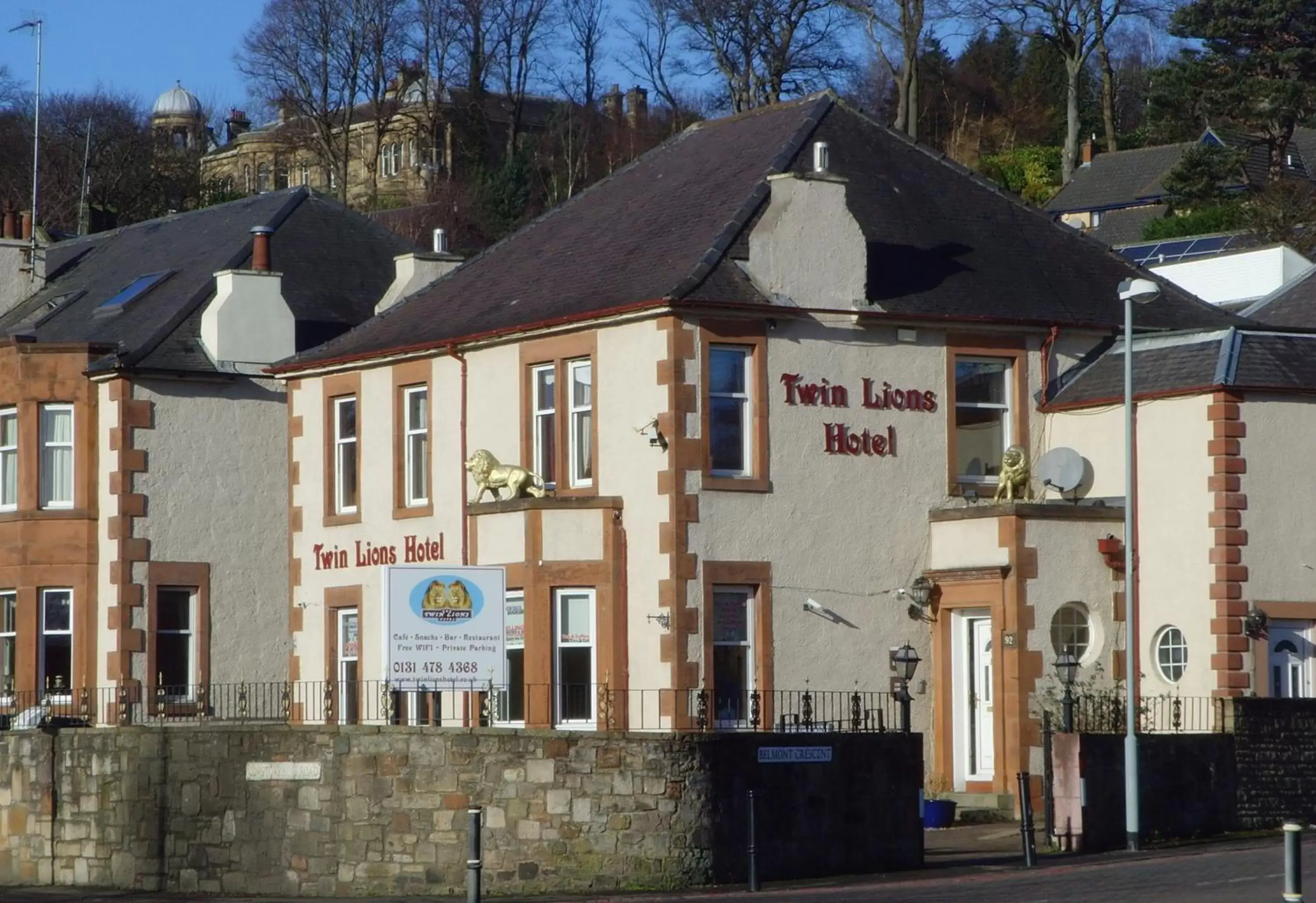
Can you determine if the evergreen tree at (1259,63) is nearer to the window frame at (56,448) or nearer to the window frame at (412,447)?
the window frame at (412,447)

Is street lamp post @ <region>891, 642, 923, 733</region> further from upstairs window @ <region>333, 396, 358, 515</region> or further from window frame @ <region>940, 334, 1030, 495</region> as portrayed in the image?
upstairs window @ <region>333, 396, 358, 515</region>

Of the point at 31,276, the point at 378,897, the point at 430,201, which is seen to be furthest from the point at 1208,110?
the point at 378,897

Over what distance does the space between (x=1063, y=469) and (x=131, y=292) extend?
57.3 ft

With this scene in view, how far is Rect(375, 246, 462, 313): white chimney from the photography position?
40281 mm

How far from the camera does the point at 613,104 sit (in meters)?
94.0

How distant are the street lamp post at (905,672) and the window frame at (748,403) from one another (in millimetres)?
2891

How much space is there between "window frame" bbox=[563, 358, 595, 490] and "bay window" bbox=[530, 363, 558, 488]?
0.79ft

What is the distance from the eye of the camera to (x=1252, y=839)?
100 feet

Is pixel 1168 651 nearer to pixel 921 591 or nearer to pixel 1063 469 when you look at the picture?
pixel 1063 469

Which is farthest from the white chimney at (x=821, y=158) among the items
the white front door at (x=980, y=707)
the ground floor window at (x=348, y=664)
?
the ground floor window at (x=348, y=664)

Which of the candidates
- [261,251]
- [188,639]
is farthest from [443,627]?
[261,251]

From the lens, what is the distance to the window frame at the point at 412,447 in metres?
36.3

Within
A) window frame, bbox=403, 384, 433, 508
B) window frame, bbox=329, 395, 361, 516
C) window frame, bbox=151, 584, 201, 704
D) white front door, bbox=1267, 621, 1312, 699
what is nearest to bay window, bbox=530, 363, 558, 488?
window frame, bbox=403, 384, 433, 508

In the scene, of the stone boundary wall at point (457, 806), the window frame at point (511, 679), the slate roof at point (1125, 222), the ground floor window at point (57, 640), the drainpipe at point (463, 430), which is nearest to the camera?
the stone boundary wall at point (457, 806)
